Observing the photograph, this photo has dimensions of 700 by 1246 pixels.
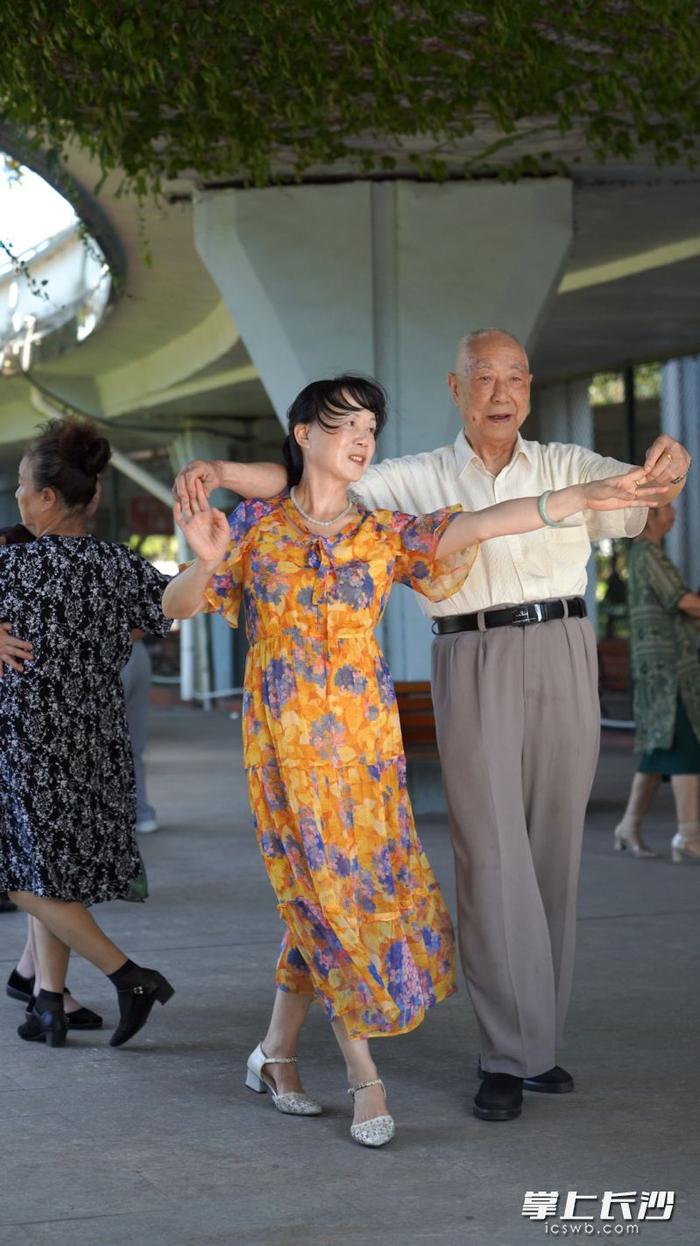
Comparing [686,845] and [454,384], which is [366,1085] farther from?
[686,845]

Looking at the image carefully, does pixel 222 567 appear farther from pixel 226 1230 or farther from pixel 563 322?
pixel 563 322

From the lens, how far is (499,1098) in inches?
168

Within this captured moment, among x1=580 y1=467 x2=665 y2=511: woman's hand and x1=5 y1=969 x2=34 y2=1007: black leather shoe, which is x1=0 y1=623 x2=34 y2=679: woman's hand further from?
x1=580 y1=467 x2=665 y2=511: woman's hand

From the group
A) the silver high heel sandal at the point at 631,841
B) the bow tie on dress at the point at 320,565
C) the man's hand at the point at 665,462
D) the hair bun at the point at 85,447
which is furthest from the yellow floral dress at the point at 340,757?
the silver high heel sandal at the point at 631,841

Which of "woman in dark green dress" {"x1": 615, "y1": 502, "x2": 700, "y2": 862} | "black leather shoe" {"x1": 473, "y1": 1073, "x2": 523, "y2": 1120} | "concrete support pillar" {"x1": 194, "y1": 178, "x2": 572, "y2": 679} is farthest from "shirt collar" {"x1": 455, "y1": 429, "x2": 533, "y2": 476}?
"concrete support pillar" {"x1": 194, "y1": 178, "x2": 572, "y2": 679}

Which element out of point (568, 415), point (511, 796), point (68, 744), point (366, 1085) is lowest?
point (366, 1085)

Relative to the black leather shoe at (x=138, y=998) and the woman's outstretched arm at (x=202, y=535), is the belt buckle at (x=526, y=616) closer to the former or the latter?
the woman's outstretched arm at (x=202, y=535)

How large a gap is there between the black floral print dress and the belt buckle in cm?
106

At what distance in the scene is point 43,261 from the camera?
→ 53.9 feet

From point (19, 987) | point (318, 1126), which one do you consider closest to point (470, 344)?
point (318, 1126)

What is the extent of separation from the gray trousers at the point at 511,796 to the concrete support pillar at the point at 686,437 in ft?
42.5

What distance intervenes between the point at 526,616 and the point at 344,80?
16.0ft

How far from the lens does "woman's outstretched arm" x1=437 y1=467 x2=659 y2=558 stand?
398 centimetres

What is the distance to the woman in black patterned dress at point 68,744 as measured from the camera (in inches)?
197
